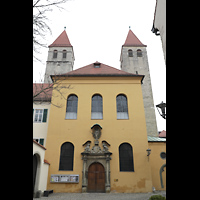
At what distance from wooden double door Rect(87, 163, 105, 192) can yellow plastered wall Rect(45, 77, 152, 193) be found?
0.65m

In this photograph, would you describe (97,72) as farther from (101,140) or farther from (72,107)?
(101,140)

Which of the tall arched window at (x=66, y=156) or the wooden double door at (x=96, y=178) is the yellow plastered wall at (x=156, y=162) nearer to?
the wooden double door at (x=96, y=178)

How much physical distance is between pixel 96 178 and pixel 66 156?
272 centimetres

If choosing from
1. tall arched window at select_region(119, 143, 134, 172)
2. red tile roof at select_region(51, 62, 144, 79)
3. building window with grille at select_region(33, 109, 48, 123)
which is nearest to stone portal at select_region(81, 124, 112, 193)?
tall arched window at select_region(119, 143, 134, 172)

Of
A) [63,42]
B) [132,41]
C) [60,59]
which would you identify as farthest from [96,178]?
[63,42]

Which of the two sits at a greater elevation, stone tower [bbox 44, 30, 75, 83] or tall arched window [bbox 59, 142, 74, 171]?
stone tower [bbox 44, 30, 75, 83]

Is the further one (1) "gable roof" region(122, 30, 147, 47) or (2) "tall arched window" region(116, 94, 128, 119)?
(1) "gable roof" region(122, 30, 147, 47)

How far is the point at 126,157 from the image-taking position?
12992mm

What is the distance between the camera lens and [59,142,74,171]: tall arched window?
41.6ft

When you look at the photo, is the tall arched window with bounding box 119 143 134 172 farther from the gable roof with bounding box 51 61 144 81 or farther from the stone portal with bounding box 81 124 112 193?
the gable roof with bounding box 51 61 144 81
